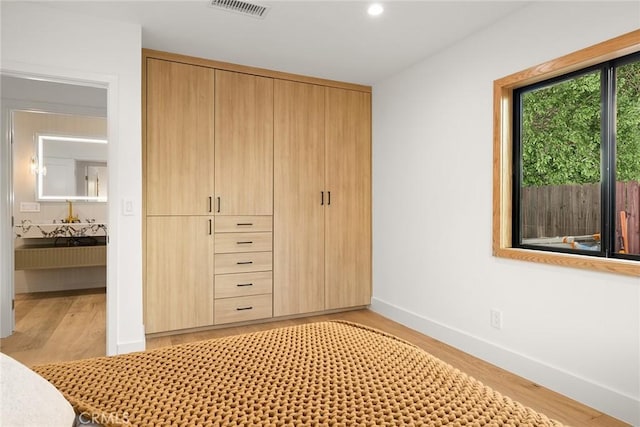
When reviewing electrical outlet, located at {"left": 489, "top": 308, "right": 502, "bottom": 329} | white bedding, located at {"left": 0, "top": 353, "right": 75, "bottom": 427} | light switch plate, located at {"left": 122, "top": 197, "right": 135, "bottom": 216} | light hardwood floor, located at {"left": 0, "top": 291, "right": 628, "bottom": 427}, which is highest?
light switch plate, located at {"left": 122, "top": 197, "right": 135, "bottom": 216}

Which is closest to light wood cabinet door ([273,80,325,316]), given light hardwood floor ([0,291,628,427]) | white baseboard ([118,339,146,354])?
light hardwood floor ([0,291,628,427])

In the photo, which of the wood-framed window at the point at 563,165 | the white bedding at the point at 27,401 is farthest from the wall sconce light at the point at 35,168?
the wood-framed window at the point at 563,165

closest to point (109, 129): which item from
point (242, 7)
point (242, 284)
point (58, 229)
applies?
point (242, 7)

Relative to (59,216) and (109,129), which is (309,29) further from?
(59,216)

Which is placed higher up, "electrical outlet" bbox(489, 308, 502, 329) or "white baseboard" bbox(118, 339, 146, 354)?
"electrical outlet" bbox(489, 308, 502, 329)

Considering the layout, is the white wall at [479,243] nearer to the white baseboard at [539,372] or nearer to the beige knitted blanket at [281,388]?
the white baseboard at [539,372]

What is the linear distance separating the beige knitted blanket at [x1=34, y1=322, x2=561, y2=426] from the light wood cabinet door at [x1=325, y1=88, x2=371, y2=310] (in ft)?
8.72

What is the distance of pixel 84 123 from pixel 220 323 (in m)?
3.54

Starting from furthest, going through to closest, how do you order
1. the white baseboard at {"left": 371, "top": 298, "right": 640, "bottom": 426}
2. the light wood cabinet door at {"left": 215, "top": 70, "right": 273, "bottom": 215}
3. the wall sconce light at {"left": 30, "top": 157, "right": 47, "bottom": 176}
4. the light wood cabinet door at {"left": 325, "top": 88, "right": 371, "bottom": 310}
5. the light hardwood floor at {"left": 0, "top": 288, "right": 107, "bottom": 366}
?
the wall sconce light at {"left": 30, "top": 157, "right": 47, "bottom": 176} < the light wood cabinet door at {"left": 325, "top": 88, "right": 371, "bottom": 310} < the light wood cabinet door at {"left": 215, "top": 70, "right": 273, "bottom": 215} < the light hardwood floor at {"left": 0, "top": 288, "right": 107, "bottom": 366} < the white baseboard at {"left": 371, "top": 298, "right": 640, "bottom": 426}

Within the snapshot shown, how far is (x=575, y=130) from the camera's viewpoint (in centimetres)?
245

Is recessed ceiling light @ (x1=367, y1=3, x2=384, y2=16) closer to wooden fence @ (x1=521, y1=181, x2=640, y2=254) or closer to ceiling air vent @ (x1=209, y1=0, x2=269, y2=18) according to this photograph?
ceiling air vent @ (x1=209, y1=0, x2=269, y2=18)

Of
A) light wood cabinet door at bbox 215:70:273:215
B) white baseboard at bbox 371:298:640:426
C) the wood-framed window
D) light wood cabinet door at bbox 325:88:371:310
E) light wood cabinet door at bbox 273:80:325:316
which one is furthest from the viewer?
light wood cabinet door at bbox 325:88:371:310

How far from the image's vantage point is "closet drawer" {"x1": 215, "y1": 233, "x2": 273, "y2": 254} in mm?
3561

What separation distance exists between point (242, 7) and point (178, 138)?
4.12ft
